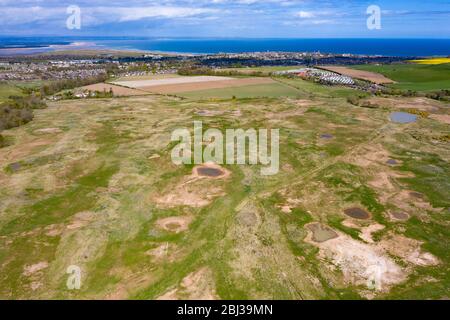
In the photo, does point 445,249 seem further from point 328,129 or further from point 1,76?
point 1,76

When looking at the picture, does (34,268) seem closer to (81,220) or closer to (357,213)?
(81,220)

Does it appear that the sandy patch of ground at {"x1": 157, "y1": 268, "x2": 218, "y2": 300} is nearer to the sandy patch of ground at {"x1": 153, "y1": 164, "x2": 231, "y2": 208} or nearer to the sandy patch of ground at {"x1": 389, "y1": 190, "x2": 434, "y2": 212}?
the sandy patch of ground at {"x1": 153, "y1": 164, "x2": 231, "y2": 208}

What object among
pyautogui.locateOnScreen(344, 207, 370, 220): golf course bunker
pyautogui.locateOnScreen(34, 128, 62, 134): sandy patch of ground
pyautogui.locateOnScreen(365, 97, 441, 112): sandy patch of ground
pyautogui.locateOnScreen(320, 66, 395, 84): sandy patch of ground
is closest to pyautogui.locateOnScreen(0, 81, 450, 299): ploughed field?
pyautogui.locateOnScreen(344, 207, 370, 220): golf course bunker

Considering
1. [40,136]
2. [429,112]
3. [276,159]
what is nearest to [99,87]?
[40,136]

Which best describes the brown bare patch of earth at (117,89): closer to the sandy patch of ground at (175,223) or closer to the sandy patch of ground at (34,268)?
the sandy patch of ground at (175,223)

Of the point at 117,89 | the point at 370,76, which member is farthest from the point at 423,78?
the point at 117,89

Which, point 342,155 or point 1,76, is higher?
point 1,76
